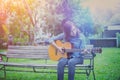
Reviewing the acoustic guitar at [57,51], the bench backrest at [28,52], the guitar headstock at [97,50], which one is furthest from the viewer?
the bench backrest at [28,52]

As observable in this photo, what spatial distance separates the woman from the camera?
3492 millimetres

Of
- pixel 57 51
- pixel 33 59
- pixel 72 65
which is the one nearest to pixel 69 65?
pixel 72 65

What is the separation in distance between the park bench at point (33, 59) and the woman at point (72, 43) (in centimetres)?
10

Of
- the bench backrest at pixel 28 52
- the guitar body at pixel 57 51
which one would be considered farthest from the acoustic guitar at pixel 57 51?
the bench backrest at pixel 28 52

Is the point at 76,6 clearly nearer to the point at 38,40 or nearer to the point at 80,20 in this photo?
the point at 80,20

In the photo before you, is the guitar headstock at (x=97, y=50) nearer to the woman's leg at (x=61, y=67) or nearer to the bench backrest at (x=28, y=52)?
the woman's leg at (x=61, y=67)

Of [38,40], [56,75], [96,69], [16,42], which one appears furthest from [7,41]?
[96,69]

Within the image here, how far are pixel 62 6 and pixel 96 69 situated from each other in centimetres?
76

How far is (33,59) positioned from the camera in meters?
3.89

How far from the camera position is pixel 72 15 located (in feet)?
11.7

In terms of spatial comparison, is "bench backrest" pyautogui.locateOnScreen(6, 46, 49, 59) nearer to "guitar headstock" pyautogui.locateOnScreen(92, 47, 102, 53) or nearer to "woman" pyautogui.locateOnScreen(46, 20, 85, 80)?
"woman" pyautogui.locateOnScreen(46, 20, 85, 80)

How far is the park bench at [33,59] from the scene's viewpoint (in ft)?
11.8

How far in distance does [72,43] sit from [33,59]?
0.59 m

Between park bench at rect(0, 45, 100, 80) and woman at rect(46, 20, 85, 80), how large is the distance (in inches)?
3.8
